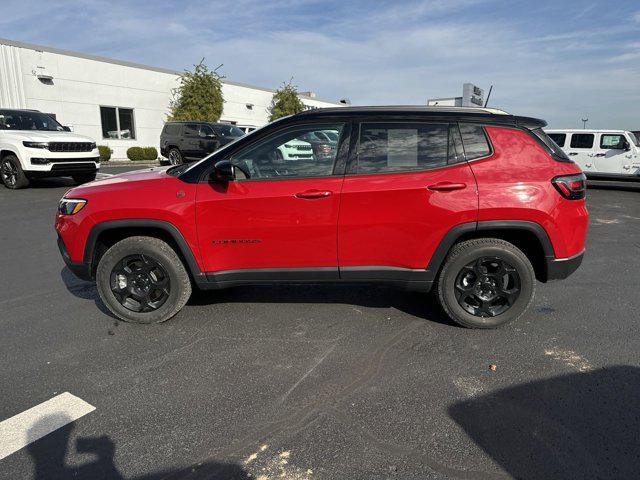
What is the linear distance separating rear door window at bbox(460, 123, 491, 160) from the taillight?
545mm

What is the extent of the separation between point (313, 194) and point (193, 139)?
14.0 m

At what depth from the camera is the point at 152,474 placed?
203cm

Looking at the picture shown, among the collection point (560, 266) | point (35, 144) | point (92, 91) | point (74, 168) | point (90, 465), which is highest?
point (92, 91)

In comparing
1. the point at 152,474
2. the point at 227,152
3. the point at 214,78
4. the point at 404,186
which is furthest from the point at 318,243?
the point at 214,78

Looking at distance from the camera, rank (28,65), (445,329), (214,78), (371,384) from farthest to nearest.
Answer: (214,78) → (28,65) → (445,329) → (371,384)

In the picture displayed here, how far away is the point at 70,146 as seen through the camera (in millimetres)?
10789

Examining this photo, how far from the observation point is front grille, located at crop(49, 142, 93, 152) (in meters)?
10.4

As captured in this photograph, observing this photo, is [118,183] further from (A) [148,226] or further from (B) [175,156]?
(B) [175,156]

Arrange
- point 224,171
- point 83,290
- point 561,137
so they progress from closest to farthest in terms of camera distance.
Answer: point 224,171
point 83,290
point 561,137

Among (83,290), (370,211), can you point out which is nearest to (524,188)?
(370,211)

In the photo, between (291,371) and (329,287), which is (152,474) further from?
(329,287)

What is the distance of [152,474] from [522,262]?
2846 mm

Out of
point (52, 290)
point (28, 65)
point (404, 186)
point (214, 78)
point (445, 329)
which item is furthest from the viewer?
point (214, 78)

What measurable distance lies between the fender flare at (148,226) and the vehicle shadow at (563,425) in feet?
7.17
